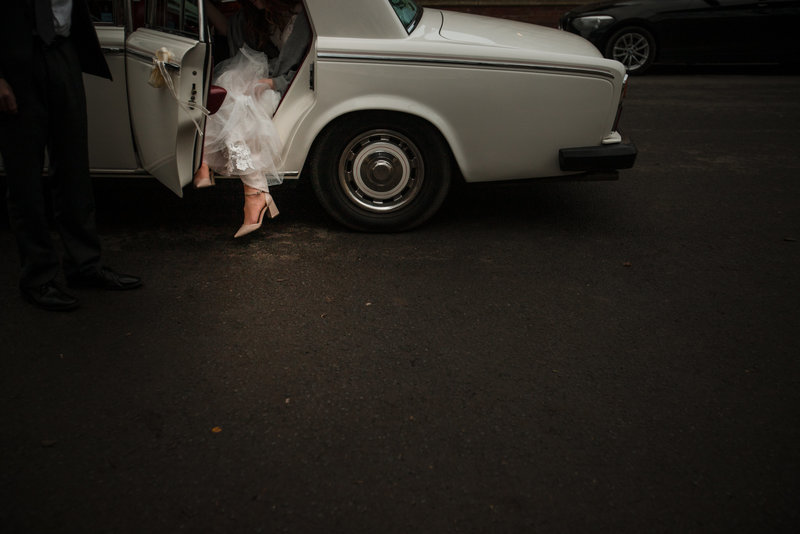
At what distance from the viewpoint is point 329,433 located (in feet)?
8.69

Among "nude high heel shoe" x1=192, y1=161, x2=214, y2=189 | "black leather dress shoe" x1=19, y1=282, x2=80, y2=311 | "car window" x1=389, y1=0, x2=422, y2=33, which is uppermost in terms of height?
"car window" x1=389, y1=0, x2=422, y2=33

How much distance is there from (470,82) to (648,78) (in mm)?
6933

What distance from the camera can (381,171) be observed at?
439cm

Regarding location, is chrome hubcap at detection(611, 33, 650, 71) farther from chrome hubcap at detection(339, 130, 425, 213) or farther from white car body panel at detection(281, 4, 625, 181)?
chrome hubcap at detection(339, 130, 425, 213)

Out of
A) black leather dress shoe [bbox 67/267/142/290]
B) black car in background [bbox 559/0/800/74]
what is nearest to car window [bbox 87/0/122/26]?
black leather dress shoe [bbox 67/267/142/290]

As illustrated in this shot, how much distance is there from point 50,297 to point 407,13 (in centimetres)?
261

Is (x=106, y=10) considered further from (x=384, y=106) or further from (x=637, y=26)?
(x=637, y=26)

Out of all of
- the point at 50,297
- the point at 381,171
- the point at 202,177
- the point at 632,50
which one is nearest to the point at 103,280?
the point at 50,297

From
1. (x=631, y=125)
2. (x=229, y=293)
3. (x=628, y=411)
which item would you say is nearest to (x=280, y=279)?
(x=229, y=293)

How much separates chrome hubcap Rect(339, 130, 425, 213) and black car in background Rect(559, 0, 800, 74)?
6.74m

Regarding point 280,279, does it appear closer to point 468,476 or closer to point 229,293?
point 229,293

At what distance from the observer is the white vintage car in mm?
3990

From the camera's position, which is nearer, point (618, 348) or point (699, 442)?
point (699, 442)

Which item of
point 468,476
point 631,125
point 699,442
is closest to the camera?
point 468,476
